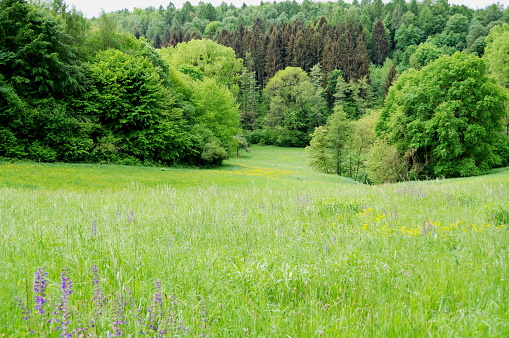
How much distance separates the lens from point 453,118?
3303cm

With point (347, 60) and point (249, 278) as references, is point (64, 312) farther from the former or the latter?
point (347, 60)

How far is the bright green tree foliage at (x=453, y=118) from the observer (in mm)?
33094

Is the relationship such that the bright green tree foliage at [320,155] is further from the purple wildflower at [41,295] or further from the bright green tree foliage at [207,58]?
the purple wildflower at [41,295]

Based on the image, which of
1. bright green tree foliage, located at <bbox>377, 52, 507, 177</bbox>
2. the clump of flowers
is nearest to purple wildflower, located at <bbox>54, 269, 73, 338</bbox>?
the clump of flowers

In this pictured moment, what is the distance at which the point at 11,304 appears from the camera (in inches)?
94.3

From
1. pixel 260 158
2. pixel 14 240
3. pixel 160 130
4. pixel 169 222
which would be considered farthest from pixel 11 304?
pixel 260 158

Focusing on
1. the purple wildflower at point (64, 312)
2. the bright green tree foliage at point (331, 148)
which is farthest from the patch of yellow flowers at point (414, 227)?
the bright green tree foliage at point (331, 148)

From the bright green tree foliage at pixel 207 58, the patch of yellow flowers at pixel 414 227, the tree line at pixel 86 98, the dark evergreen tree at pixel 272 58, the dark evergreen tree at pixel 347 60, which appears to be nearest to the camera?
the patch of yellow flowers at pixel 414 227

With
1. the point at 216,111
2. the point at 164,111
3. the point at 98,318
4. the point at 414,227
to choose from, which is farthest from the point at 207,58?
the point at 98,318

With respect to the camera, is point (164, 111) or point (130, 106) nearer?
point (130, 106)

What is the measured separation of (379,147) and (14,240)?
36751 mm

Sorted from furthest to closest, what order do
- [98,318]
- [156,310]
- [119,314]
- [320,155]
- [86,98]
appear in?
[320,155]
[86,98]
[156,310]
[98,318]
[119,314]

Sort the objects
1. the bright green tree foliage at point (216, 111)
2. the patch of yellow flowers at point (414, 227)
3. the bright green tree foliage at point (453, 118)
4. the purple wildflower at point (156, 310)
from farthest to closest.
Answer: the bright green tree foliage at point (216, 111) < the bright green tree foliage at point (453, 118) < the patch of yellow flowers at point (414, 227) < the purple wildflower at point (156, 310)

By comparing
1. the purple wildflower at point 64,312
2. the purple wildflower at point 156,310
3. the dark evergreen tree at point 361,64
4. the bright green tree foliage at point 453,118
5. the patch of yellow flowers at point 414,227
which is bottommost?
the patch of yellow flowers at point 414,227
